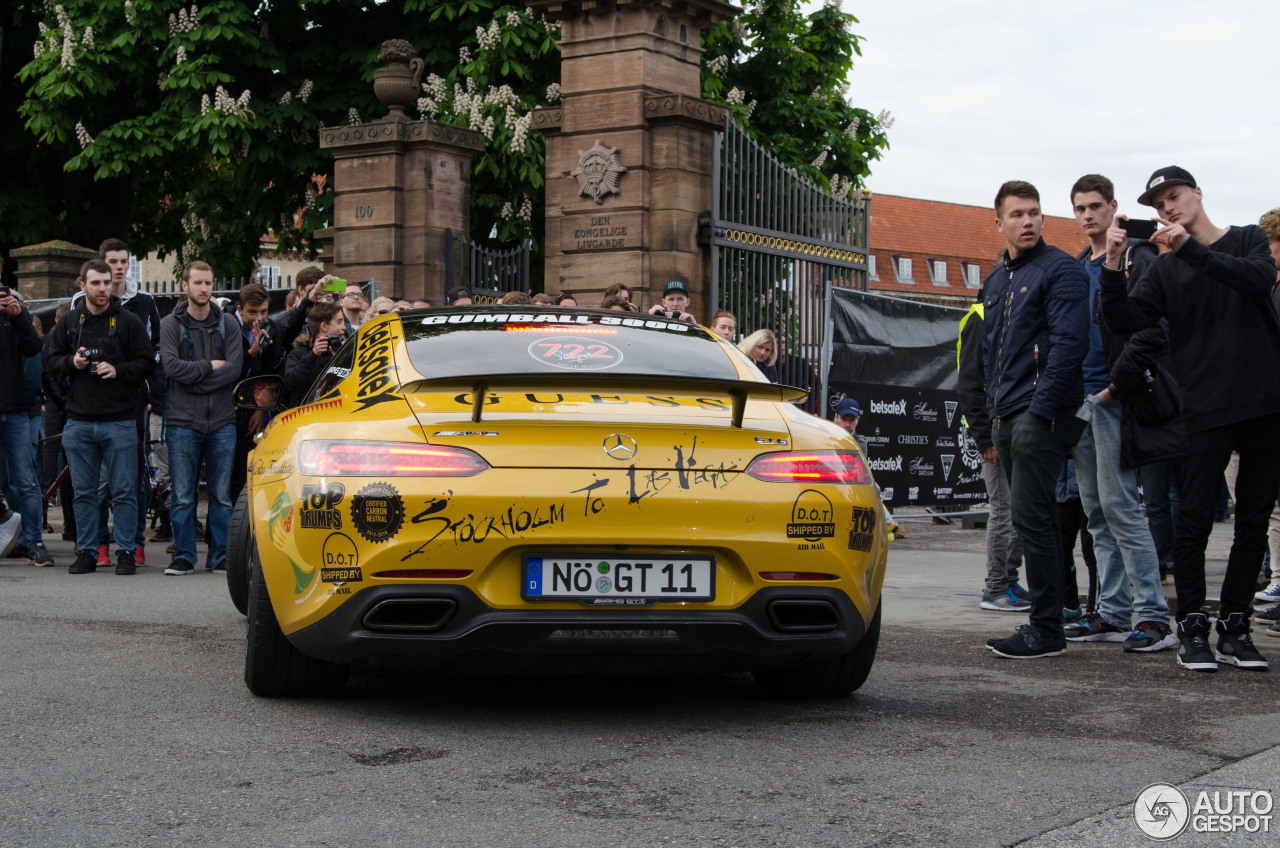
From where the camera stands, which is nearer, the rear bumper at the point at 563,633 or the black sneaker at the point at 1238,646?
the rear bumper at the point at 563,633

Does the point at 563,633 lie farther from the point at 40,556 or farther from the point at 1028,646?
the point at 40,556

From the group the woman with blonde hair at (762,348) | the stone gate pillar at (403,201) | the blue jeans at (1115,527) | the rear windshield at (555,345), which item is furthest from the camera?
the stone gate pillar at (403,201)

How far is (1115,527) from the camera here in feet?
22.1

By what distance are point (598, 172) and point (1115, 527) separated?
28.1 ft

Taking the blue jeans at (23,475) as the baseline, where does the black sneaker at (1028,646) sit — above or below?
below

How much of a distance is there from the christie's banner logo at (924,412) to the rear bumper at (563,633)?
31.4 ft

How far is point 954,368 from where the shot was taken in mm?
14609

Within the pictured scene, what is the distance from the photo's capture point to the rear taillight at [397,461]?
4.52 metres

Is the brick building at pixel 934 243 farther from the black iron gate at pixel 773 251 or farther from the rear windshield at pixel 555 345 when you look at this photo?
the rear windshield at pixel 555 345

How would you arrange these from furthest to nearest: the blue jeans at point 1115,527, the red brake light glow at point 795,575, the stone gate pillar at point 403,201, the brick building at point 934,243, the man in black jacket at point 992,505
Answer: the brick building at point 934,243 < the stone gate pillar at point 403,201 < the man in black jacket at point 992,505 < the blue jeans at point 1115,527 < the red brake light glow at point 795,575

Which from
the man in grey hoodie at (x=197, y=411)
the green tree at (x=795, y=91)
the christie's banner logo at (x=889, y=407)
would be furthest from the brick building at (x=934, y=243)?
the man in grey hoodie at (x=197, y=411)

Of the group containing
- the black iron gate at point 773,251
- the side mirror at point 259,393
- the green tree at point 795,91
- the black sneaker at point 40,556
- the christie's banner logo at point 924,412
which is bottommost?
the black sneaker at point 40,556

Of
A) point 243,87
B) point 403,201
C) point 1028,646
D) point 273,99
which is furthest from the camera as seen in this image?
point 243,87

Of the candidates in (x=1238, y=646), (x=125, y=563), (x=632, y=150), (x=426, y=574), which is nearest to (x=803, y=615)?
(x=426, y=574)
